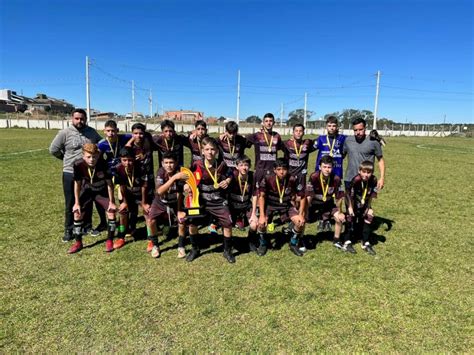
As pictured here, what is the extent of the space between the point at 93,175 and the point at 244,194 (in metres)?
2.52

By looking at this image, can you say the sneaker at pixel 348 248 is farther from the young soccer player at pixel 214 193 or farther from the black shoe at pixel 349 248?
the young soccer player at pixel 214 193

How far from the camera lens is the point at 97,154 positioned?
17.5ft

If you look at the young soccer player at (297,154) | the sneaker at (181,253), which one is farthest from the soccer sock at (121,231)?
the young soccer player at (297,154)

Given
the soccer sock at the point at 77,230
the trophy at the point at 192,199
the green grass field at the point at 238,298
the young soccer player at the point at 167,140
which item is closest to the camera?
the green grass field at the point at 238,298

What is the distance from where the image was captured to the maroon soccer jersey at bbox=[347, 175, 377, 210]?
5562mm

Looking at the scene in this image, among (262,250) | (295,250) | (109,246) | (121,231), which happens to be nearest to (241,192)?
(262,250)

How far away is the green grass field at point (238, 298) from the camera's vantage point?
10.7ft

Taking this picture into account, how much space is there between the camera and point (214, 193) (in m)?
5.12

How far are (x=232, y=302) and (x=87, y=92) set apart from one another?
130ft

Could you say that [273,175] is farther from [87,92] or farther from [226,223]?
[87,92]

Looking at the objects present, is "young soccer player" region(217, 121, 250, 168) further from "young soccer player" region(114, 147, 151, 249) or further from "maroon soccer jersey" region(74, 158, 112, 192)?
"maroon soccer jersey" region(74, 158, 112, 192)

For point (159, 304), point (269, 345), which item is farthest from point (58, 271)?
point (269, 345)

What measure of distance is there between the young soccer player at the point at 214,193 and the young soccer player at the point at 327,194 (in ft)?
4.71

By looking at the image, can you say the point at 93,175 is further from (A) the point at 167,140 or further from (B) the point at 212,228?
(B) the point at 212,228
